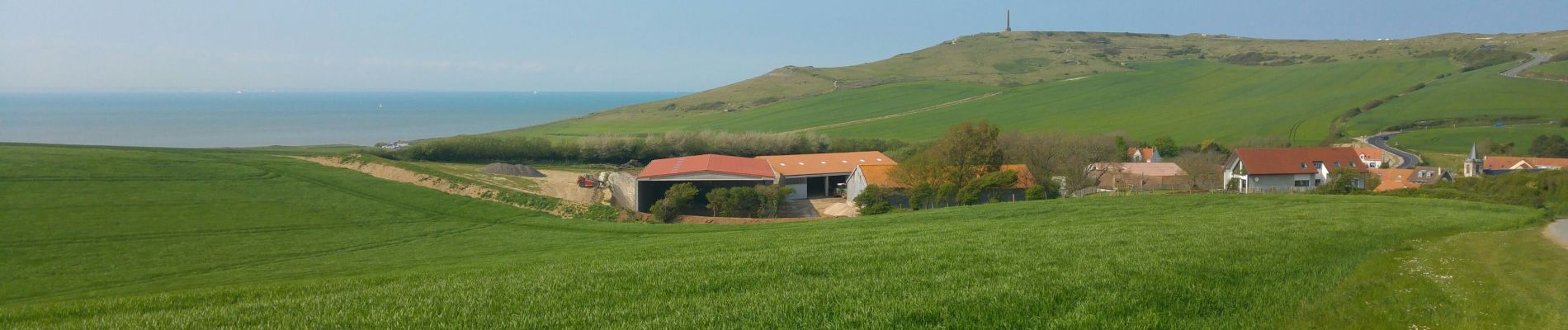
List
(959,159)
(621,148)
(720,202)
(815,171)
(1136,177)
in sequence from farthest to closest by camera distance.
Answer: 1. (621,148)
2. (1136,177)
3. (815,171)
4. (959,159)
5. (720,202)

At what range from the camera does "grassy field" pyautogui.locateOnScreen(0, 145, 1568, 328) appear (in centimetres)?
928

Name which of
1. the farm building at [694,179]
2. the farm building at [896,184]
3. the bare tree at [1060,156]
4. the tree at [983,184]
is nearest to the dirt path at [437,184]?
the farm building at [694,179]

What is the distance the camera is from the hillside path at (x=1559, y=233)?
A: 15562mm

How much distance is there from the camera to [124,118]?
18512 cm

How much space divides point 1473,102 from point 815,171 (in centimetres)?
8115

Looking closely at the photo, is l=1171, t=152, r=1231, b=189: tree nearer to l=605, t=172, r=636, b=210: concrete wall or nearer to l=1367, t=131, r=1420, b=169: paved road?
l=1367, t=131, r=1420, b=169: paved road

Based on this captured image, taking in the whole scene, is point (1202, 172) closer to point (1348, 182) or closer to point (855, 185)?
point (1348, 182)

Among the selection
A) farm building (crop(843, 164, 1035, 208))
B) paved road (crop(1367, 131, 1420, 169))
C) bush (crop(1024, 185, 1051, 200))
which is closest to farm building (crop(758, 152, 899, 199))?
farm building (crop(843, 164, 1035, 208))

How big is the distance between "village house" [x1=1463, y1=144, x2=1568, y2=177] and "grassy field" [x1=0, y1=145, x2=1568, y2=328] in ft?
136

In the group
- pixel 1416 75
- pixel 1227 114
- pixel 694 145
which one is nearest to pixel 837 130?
pixel 694 145

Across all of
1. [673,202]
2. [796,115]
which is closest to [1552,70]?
[796,115]

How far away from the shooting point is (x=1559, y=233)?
1759cm

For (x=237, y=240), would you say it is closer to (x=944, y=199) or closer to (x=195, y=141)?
(x=944, y=199)

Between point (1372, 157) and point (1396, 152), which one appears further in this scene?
point (1396, 152)
